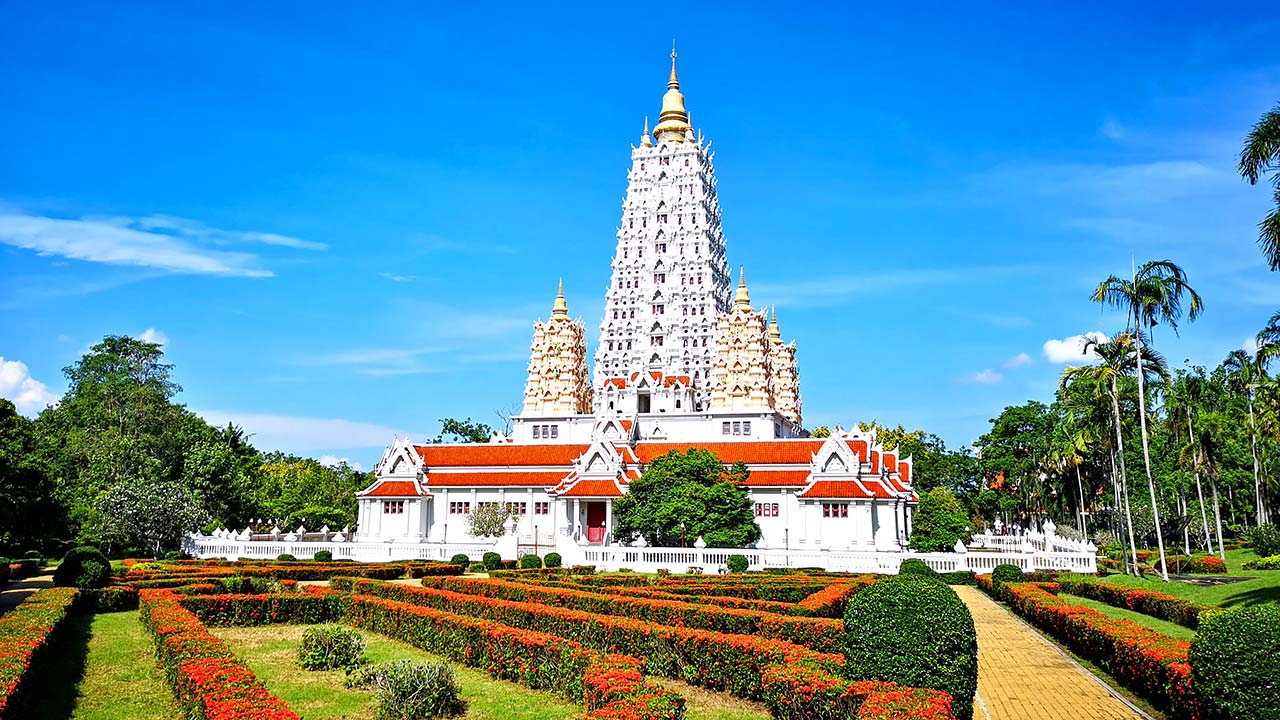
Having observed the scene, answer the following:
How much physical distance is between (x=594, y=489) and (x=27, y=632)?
39.3 m

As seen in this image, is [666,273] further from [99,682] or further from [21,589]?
[99,682]

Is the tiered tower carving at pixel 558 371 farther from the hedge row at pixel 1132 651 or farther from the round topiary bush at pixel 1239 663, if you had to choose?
the round topiary bush at pixel 1239 663

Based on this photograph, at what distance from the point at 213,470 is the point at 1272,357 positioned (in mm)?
62445

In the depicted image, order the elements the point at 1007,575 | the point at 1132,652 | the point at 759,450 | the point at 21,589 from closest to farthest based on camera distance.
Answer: the point at 1132,652, the point at 21,589, the point at 1007,575, the point at 759,450

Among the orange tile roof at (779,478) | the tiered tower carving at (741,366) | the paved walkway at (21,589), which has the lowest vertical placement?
the paved walkway at (21,589)

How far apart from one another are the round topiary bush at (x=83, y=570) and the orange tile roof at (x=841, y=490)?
36.5 meters

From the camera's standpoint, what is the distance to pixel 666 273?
85.2 m

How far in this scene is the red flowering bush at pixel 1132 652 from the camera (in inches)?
596

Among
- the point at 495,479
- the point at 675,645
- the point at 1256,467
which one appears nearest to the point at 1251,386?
the point at 1256,467

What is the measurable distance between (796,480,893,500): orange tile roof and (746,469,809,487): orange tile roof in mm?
1906

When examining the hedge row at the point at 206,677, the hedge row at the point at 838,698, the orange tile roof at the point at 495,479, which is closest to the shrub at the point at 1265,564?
the hedge row at the point at 838,698

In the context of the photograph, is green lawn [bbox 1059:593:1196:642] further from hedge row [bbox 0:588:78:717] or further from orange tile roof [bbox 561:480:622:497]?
orange tile roof [bbox 561:480:622:497]

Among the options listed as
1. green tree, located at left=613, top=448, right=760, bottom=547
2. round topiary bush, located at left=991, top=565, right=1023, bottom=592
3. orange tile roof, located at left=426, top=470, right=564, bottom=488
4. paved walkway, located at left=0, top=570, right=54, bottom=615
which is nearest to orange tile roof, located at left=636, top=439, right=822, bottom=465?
green tree, located at left=613, top=448, right=760, bottom=547

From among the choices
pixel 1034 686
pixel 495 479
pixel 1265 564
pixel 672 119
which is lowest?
pixel 1034 686
